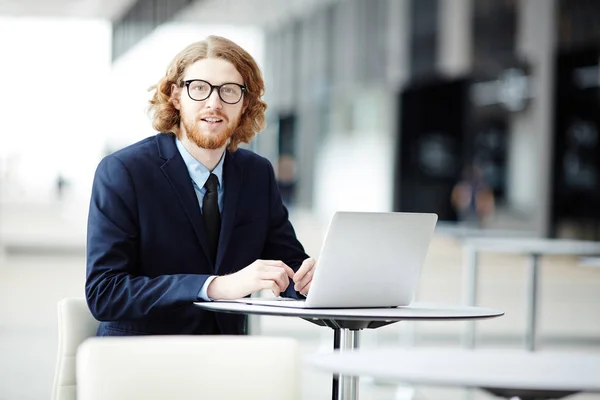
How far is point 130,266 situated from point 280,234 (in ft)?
1.78

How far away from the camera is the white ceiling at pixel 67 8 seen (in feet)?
25.5

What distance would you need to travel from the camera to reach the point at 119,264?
2.85 meters

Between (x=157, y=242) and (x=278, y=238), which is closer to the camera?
(x=157, y=242)

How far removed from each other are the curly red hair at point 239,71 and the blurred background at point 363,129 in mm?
309

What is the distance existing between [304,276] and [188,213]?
341 mm

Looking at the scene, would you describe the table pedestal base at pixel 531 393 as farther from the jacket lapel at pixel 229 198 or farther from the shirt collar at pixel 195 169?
the shirt collar at pixel 195 169

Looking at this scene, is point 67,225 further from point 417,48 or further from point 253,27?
point 417,48

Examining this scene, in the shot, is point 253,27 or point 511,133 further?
point 511,133

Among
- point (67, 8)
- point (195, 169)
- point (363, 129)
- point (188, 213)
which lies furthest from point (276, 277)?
point (363, 129)

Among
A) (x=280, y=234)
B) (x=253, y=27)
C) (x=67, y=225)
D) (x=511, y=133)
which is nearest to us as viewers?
(x=280, y=234)

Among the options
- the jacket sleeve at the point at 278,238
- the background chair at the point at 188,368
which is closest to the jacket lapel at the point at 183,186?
the jacket sleeve at the point at 278,238

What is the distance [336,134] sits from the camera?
101 feet

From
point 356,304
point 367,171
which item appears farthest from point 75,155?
point 367,171

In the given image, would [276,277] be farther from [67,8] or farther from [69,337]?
[67,8]
